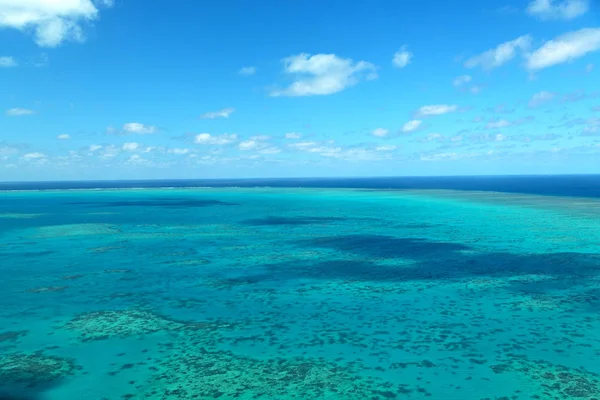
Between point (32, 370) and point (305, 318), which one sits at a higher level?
point (305, 318)

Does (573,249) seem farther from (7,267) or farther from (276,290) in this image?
(7,267)

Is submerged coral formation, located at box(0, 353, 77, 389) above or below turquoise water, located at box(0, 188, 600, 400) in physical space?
below

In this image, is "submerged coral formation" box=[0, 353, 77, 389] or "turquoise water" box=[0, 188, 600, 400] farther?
"turquoise water" box=[0, 188, 600, 400]

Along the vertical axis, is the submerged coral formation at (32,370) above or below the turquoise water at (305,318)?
below

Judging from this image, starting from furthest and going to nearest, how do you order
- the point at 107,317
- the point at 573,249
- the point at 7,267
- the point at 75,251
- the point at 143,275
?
1. the point at 75,251
2. the point at 573,249
3. the point at 7,267
4. the point at 143,275
5. the point at 107,317

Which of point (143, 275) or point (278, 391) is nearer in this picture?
point (278, 391)

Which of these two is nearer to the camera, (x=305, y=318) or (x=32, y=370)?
(x=32, y=370)

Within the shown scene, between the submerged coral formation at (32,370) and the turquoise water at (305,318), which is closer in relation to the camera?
the submerged coral formation at (32,370)

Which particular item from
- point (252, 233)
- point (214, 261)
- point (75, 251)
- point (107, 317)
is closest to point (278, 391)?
point (107, 317)
